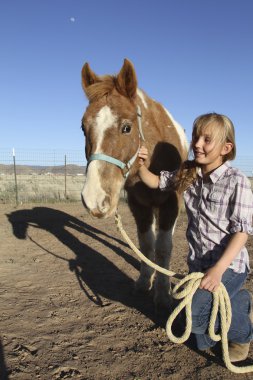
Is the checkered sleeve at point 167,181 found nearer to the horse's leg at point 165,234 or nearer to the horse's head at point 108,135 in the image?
the horse's head at point 108,135

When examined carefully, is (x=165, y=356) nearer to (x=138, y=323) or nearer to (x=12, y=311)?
(x=138, y=323)

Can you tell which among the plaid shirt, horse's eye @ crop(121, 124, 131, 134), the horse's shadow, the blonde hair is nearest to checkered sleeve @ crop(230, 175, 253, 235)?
the plaid shirt

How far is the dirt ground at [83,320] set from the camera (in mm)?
2477

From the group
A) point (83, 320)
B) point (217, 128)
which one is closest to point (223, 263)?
point (217, 128)

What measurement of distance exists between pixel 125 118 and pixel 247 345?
2063 mm

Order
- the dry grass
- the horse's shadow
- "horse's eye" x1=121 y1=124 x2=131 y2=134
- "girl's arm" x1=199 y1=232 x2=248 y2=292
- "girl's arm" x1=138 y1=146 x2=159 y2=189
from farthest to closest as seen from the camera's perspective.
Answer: the dry grass < the horse's shadow < "girl's arm" x1=138 y1=146 x2=159 y2=189 < "horse's eye" x1=121 y1=124 x2=131 y2=134 < "girl's arm" x1=199 y1=232 x2=248 y2=292

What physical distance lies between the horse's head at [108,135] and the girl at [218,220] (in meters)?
0.55

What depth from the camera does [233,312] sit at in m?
2.58

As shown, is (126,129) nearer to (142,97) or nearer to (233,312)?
(142,97)

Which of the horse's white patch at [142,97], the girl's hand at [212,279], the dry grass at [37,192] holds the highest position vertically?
the horse's white patch at [142,97]

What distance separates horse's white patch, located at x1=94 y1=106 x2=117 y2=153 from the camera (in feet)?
8.49

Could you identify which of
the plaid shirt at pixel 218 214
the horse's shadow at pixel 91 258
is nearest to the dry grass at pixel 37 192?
the horse's shadow at pixel 91 258

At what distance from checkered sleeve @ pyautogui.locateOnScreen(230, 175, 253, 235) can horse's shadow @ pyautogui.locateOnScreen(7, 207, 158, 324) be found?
1453 millimetres

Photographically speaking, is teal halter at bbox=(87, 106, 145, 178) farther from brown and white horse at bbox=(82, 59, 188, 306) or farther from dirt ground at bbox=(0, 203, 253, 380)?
dirt ground at bbox=(0, 203, 253, 380)
